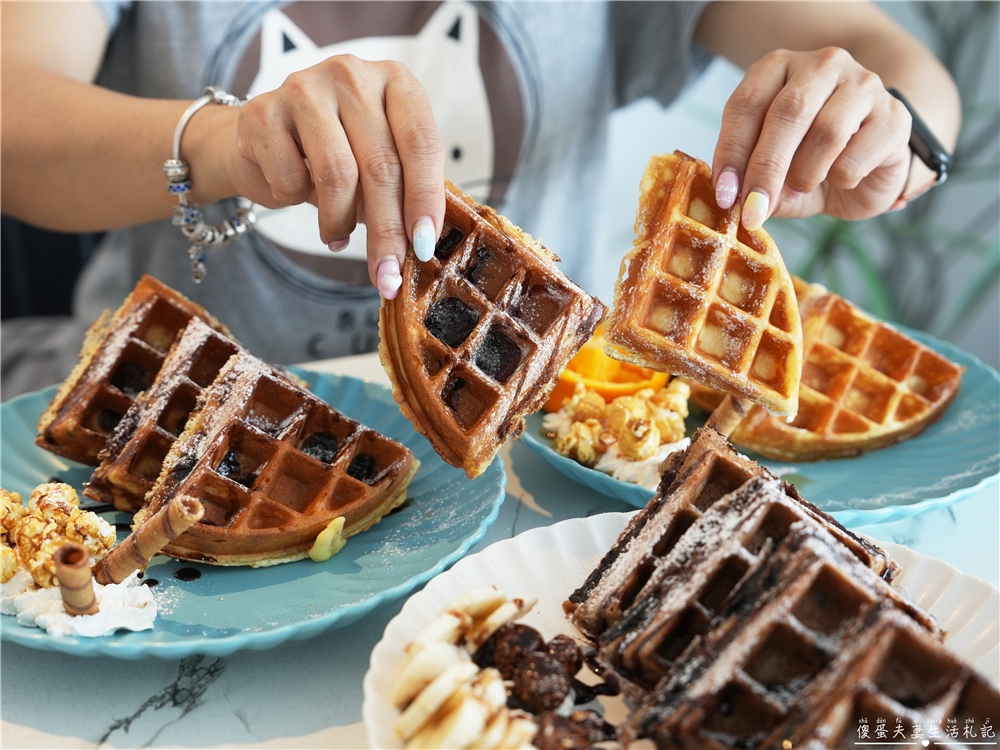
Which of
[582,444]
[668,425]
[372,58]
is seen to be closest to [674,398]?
[668,425]

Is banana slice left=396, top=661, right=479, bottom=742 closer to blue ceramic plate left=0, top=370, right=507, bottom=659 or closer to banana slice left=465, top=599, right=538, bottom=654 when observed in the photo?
banana slice left=465, top=599, right=538, bottom=654

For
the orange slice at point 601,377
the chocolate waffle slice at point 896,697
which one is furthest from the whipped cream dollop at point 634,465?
the chocolate waffle slice at point 896,697

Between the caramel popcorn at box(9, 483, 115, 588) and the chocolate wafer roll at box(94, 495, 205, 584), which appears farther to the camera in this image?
the caramel popcorn at box(9, 483, 115, 588)

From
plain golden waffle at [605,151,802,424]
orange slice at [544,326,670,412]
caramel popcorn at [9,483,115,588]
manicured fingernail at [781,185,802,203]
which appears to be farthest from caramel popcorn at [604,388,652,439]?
caramel popcorn at [9,483,115,588]

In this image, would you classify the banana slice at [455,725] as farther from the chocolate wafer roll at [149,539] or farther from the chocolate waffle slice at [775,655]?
the chocolate wafer roll at [149,539]

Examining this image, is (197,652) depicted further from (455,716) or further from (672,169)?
(672,169)

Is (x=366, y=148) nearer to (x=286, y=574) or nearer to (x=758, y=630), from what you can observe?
(x=286, y=574)
